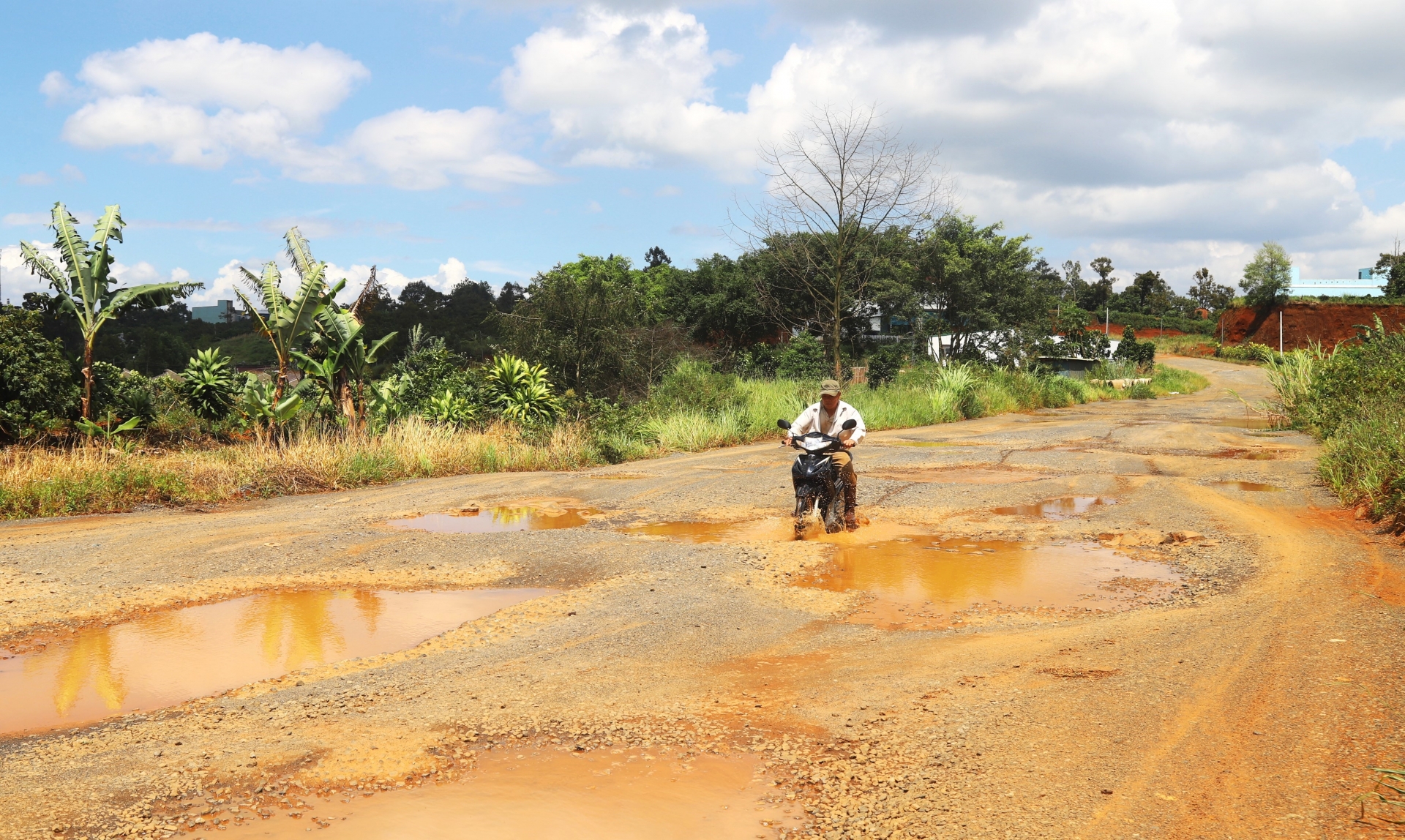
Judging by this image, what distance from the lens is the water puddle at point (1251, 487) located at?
36.3ft

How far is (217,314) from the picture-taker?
183 ft

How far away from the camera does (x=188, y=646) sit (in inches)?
229

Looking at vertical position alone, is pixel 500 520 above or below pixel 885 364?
below

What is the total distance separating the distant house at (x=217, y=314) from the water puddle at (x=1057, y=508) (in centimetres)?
4923

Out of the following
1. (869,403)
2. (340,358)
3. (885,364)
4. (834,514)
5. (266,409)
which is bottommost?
(834,514)

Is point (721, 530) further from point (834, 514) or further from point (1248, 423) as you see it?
point (1248, 423)

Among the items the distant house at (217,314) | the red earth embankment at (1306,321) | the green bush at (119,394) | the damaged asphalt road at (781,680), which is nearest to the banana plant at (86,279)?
the green bush at (119,394)

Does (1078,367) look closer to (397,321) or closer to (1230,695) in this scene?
(397,321)

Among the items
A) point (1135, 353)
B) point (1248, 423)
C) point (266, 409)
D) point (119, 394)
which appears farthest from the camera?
point (1135, 353)

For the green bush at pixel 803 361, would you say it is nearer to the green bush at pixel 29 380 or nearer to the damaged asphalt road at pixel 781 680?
the green bush at pixel 29 380

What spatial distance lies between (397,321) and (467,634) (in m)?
38.2

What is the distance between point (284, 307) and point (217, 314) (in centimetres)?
4560

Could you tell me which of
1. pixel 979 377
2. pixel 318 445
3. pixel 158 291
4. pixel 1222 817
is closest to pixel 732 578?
pixel 1222 817

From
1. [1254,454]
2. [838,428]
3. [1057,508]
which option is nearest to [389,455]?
[838,428]
